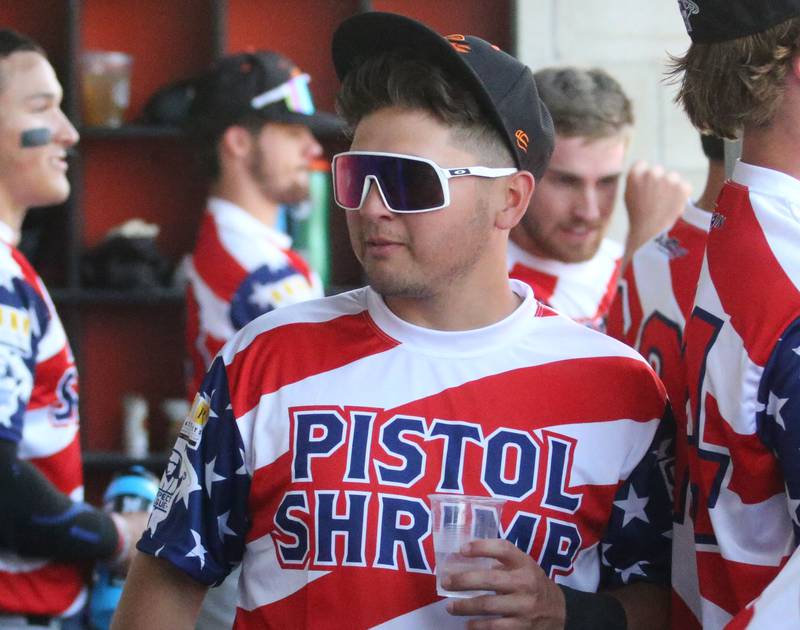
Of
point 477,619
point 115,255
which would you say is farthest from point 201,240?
point 477,619

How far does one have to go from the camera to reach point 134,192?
5.09m

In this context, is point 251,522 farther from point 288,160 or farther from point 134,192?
point 134,192

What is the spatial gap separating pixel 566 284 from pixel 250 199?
3.54 feet

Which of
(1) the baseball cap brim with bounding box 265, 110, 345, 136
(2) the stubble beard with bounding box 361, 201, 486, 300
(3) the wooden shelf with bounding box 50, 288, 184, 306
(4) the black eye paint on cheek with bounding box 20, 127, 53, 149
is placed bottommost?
(3) the wooden shelf with bounding box 50, 288, 184, 306

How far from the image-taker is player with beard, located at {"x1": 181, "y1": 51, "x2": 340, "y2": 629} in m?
3.23

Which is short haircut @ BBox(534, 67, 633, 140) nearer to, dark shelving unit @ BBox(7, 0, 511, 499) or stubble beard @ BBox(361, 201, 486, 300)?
stubble beard @ BBox(361, 201, 486, 300)

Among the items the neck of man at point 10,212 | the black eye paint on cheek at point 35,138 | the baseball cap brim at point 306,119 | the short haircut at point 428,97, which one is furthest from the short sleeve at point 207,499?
the baseball cap brim at point 306,119

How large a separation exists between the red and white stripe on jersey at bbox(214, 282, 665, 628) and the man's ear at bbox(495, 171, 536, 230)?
0.14 metres

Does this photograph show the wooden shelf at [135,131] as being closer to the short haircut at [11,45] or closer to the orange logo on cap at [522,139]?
the short haircut at [11,45]

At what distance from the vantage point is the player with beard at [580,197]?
108 inches

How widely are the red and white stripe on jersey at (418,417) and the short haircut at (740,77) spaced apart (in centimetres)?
36

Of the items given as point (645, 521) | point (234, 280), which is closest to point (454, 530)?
point (645, 521)

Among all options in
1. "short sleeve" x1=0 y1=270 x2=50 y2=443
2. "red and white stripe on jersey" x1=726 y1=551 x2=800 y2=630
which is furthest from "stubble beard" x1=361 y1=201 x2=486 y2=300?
"short sleeve" x1=0 y1=270 x2=50 y2=443

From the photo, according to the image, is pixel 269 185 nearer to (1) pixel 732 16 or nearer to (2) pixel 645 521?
(2) pixel 645 521
